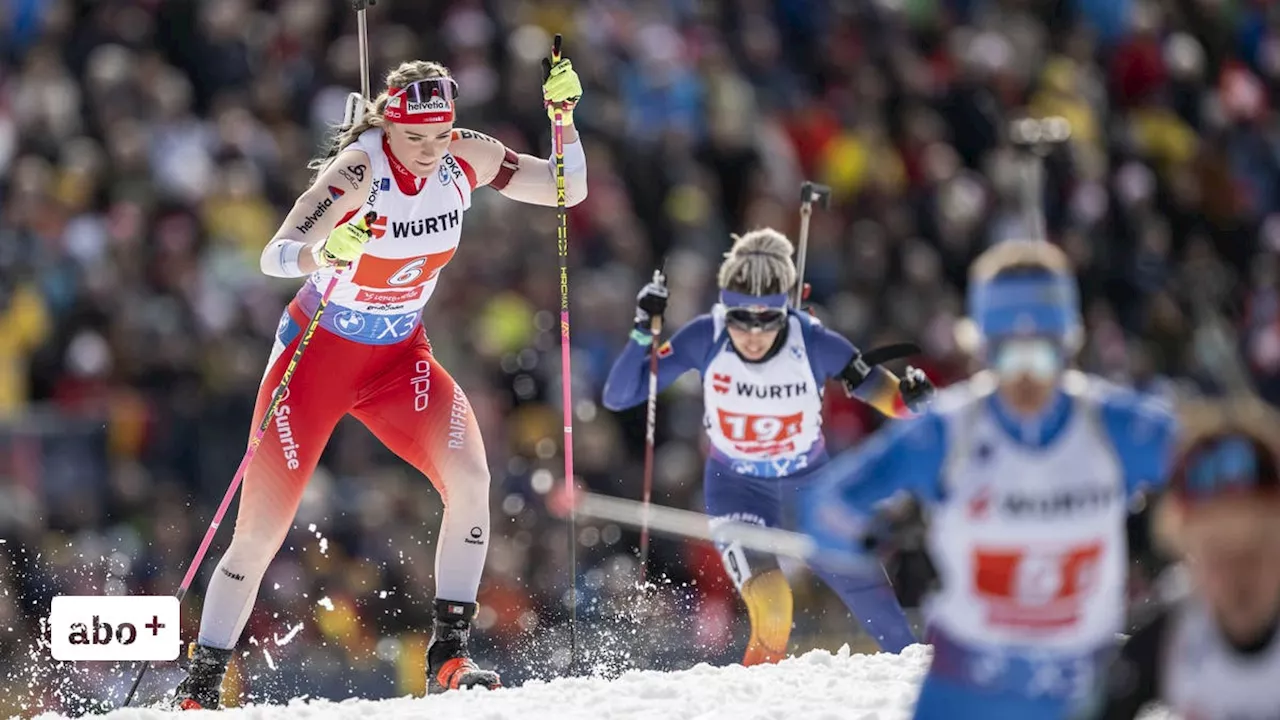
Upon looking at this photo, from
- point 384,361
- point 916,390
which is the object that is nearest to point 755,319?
point 916,390

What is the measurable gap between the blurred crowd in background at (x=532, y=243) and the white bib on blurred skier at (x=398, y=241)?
2465 mm

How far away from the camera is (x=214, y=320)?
10617mm

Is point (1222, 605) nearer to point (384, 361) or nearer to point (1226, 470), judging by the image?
point (1226, 470)

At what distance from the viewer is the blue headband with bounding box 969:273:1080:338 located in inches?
180

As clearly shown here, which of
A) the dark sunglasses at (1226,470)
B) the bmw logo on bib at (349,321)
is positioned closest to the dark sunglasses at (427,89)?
the bmw logo on bib at (349,321)

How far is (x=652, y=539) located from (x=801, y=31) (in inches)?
224

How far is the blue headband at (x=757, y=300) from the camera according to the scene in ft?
27.1

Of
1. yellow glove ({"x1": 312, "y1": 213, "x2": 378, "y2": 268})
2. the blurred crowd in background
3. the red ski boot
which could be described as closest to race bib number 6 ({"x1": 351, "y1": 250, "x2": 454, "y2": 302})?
yellow glove ({"x1": 312, "y1": 213, "x2": 378, "y2": 268})

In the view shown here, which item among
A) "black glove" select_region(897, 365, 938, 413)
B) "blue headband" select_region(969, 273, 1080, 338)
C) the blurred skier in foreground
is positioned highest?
"blue headband" select_region(969, 273, 1080, 338)

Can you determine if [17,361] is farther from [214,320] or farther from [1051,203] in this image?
[1051,203]

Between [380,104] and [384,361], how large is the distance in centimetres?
102

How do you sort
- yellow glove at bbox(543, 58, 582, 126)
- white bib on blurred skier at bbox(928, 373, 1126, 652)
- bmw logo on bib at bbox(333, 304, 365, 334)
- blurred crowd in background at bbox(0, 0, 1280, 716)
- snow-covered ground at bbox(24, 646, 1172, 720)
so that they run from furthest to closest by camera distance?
blurred crowd in background at bbox(0, 0, 1280, 716) → yellow glove at bbox(543, 58, 582, 126) → bmw logo on bib at bbox(333, 304, 365, 334) → snow-covered ground at bbox(24, 646, 1172, 720) → white bib on blurred skier at bbox(928, 373, 1126, 652)

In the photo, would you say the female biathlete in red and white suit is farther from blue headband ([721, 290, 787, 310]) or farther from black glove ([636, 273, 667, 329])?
blue headband ([721, 290, 787, 310])

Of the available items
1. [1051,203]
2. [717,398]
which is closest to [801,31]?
[1051,203]
